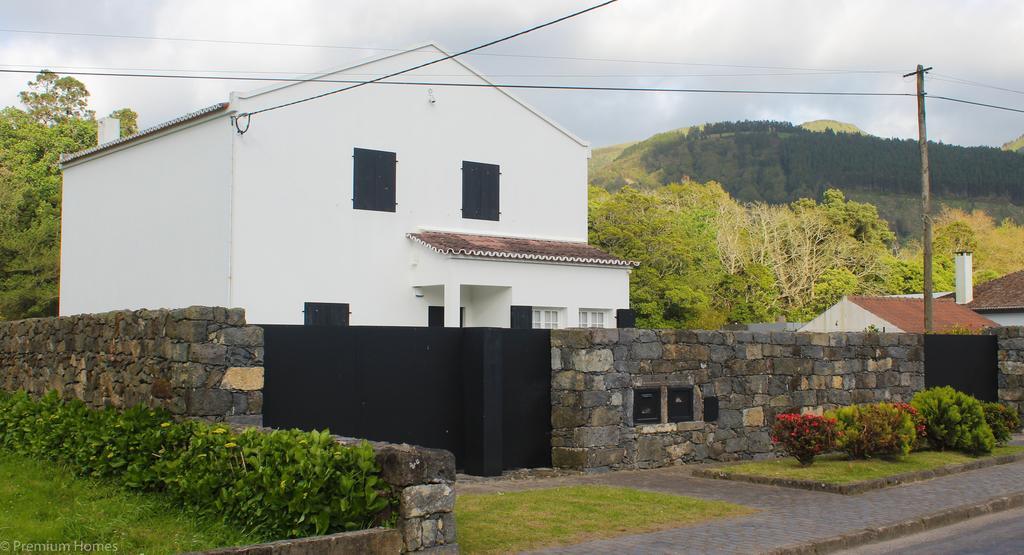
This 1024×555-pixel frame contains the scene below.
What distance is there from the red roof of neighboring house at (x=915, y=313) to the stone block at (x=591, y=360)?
1050 inches

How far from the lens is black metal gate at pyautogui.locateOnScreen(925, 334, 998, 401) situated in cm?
1842

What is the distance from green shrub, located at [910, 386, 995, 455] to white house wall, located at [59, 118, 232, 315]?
13.2m

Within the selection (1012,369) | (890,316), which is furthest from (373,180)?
(890,316)

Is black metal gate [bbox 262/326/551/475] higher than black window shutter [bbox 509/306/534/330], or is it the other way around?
black window shutter [bbox 509/306/534/330]

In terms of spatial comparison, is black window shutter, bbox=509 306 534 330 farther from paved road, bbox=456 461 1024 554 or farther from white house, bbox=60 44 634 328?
paved road, bbox=456 461 1024 554

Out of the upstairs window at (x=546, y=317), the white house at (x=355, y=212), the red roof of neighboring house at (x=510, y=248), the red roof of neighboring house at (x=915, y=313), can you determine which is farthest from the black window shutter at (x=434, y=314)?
the red roof of neighboring house at (x=915, y=313)

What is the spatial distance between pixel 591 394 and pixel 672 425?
1.67 m

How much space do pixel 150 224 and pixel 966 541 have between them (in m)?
18.3

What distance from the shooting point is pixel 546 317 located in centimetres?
2275

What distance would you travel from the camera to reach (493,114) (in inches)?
933

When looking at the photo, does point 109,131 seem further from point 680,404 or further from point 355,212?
point 680,404

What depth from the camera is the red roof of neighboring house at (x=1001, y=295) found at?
40.5 meters

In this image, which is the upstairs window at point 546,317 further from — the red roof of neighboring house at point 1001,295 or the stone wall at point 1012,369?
the red roof of neighboring house at point 1001,295

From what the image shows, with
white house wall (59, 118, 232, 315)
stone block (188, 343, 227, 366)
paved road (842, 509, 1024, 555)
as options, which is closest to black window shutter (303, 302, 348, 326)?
white house wall (59, 118, 232, 315)
